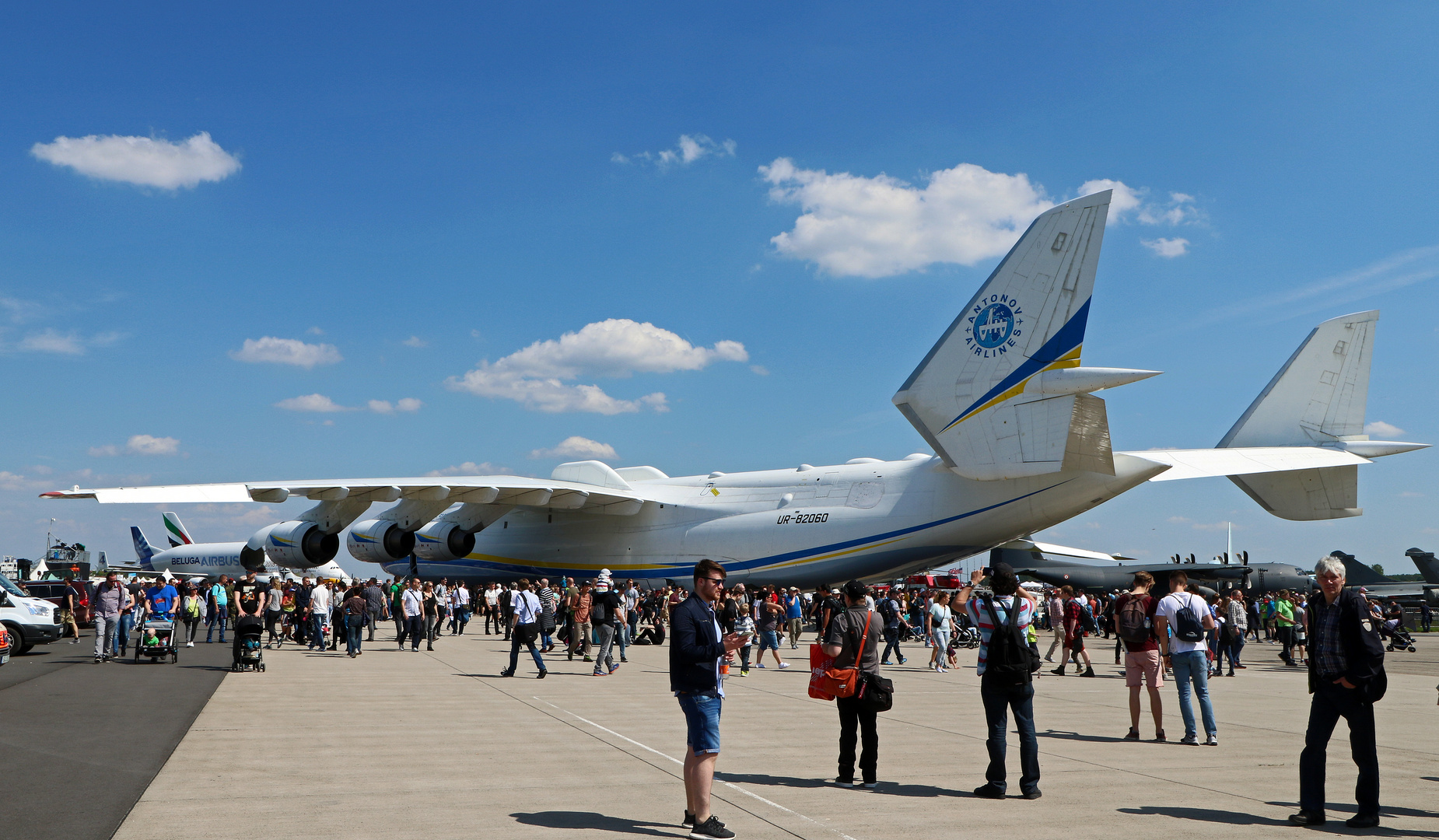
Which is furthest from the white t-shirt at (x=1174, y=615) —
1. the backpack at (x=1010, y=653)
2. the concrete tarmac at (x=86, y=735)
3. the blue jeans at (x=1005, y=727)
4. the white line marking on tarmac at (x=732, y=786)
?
the concrete tarmac at (x=86, y=735)

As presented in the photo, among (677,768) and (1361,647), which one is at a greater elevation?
(1361,647)

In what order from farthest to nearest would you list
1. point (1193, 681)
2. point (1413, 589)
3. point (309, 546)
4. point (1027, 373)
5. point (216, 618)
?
point (1413, 589)
point (309, 546)
point (216, 618)
point (1027, 373)
point (1193, 681)

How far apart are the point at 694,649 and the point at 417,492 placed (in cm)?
1883

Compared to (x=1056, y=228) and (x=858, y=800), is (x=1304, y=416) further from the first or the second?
(x=858, y=800)

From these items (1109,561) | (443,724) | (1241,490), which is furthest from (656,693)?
(1109,561)

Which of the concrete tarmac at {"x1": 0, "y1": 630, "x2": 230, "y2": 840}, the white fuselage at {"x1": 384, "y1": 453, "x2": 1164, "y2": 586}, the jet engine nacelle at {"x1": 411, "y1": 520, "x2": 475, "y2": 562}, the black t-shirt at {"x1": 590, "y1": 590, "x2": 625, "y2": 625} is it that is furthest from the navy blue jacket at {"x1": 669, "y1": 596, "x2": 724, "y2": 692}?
the jet engine nacelle at {"x1": 411, "y1": 520, "x2": 475, "y2": 562}

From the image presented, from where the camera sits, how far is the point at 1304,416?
805 inches

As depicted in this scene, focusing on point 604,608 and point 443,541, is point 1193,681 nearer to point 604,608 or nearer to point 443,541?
point 604,608

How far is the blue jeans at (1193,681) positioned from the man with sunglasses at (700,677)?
4.86m

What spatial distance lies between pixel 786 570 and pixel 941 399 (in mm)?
6479

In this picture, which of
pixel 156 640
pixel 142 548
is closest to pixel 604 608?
pixel 156 640

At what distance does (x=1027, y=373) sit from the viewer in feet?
60.8

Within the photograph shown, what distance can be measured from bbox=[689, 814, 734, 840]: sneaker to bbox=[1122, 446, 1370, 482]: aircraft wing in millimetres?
16079

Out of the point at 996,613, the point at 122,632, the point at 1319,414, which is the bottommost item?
the point at 122,632
